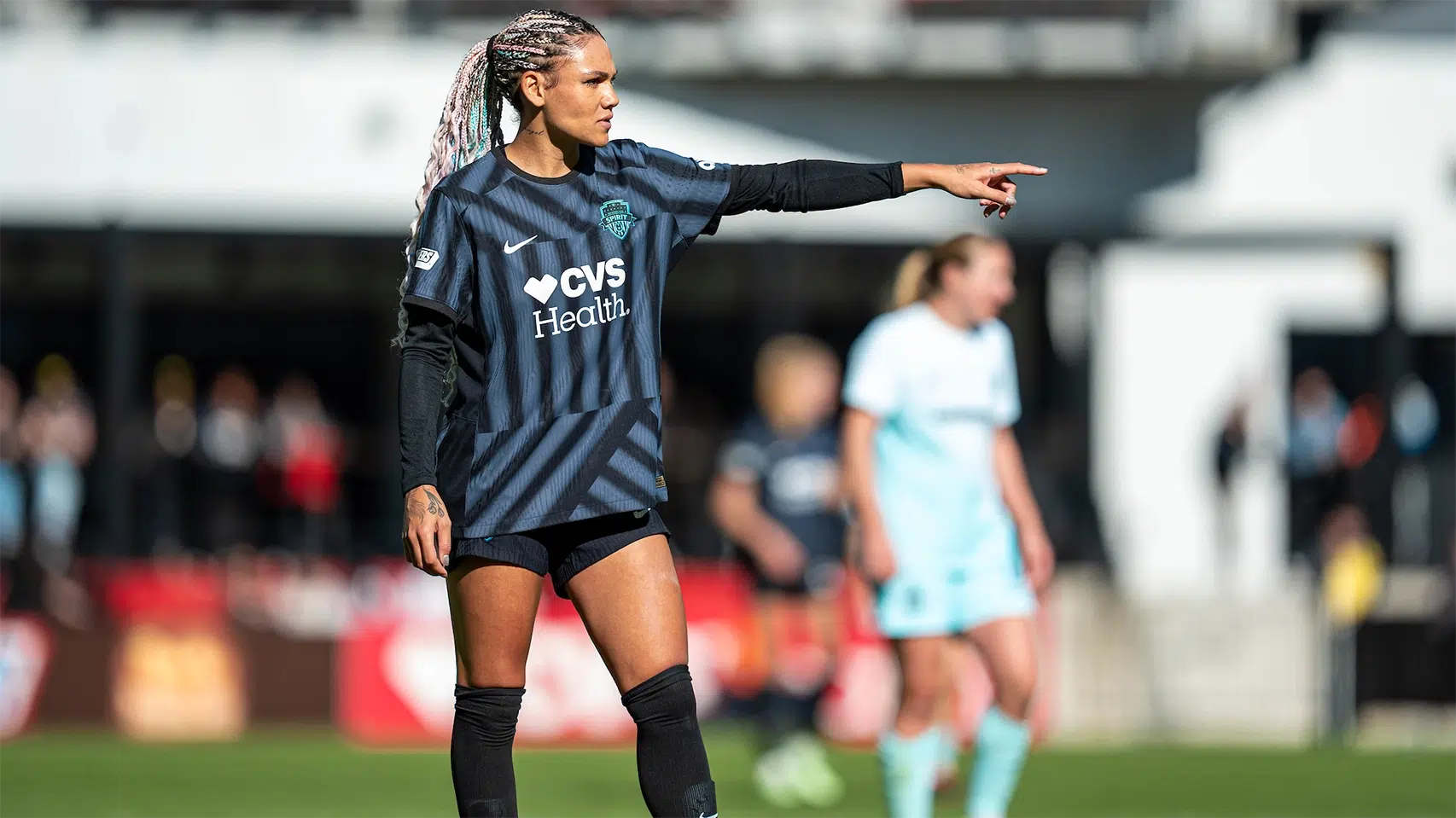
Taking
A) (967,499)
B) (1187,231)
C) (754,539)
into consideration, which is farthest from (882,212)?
(967,499)

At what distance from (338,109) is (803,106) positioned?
166 inches

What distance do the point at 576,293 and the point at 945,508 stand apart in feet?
9.41

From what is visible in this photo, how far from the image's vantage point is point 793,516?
484 inches

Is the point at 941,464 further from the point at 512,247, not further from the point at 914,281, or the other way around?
the point at 512,247

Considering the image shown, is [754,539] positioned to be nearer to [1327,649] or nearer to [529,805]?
[529,805]

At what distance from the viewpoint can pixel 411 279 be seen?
→ 5051 mm

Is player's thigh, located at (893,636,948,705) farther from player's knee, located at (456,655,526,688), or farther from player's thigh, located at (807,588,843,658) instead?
player's thigh, located at (807,588,843,658)

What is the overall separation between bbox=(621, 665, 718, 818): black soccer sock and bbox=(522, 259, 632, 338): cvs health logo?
81cm

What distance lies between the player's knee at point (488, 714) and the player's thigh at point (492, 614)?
2 centimetres

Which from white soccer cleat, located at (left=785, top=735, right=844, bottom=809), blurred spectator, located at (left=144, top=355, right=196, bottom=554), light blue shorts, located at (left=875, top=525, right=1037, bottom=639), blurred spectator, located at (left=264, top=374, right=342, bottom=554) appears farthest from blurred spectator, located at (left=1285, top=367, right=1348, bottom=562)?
light blue shorts, located at (left=875, top=525, right=1037, bottom=639)

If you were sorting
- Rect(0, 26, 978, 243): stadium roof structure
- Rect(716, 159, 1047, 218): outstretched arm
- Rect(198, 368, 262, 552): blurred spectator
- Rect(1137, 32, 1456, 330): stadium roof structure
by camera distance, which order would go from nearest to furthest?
1. Rect(716, 159, 1047, 218): outstretched arm
2. Rect(198, 368, 262, 552): blurred spectator
3. Rect(0, 26, 978, 243): stadium roof structure
4. Rect(1137, 32, 1456, 330): stadium roof structure

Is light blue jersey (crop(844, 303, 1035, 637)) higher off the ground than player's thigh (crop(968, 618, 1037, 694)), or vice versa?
light blue jersey (crop(844, 303, 1035, 637))

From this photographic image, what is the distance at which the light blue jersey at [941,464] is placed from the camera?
7.52 metres

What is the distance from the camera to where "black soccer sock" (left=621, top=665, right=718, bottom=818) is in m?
5.13
